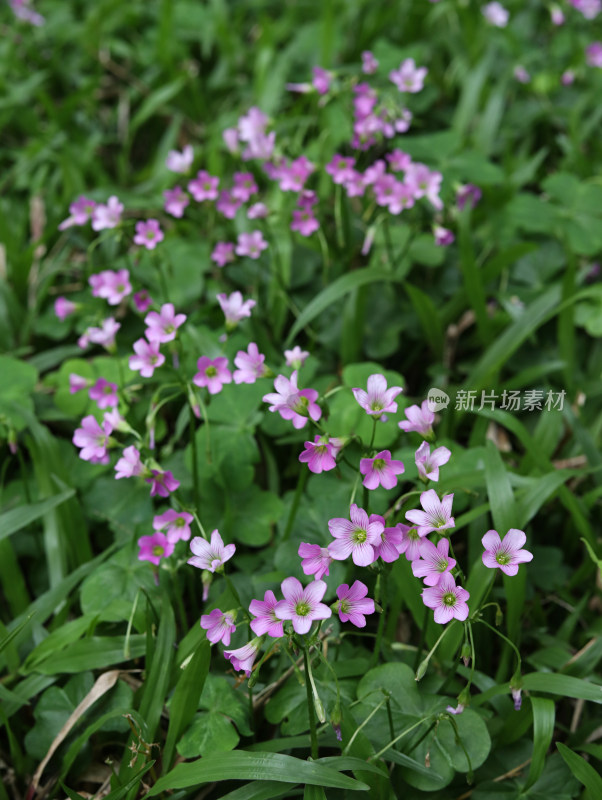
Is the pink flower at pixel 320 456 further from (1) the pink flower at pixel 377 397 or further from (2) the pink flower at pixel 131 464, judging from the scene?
(2) the pink flower at pixel 131 464

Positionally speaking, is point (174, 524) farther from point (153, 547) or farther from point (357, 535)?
point (357, 535)

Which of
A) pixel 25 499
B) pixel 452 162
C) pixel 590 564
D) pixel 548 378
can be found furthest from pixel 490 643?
pixel 452 162

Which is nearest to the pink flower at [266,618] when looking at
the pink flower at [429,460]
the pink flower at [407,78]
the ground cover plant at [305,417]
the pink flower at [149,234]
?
the ground cover plant at [305,417]

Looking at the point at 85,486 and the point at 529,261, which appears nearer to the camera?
the point at 85,486

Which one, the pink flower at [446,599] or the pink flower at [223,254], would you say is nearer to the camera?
the pink flower at [446,599]

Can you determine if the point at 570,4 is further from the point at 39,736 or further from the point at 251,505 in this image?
the point at 39,736

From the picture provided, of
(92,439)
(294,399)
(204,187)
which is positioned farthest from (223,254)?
(294,399)
